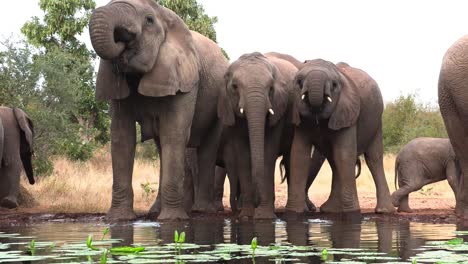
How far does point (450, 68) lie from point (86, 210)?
19.3ft

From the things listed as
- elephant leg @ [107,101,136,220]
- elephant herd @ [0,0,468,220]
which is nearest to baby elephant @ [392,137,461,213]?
elephant herd @ [0,0,468,220]

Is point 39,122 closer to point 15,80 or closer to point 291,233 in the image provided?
point 15,80

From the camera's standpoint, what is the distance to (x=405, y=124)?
1519 inches

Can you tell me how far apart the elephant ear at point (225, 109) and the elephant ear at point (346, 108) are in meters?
1.35

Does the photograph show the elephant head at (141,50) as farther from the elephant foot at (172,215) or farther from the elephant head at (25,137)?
the elephant head at (25,137)

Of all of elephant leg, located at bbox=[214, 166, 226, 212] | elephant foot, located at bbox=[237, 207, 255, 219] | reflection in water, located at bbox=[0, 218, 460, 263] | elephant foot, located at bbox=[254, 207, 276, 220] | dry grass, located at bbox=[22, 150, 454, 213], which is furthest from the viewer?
elephant leg, located at bbox=[214, 166, 226, 212]

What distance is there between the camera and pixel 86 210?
1445cm

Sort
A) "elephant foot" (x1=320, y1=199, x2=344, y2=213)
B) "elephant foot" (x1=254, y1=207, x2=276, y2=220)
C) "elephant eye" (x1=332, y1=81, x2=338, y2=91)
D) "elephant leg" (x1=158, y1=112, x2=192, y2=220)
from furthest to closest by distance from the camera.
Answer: "elephant foot" (x1=320, y1=199, x2=344, y2=213) → "elephant eye" (x1=332, y1=81, x2=338, y2=91) → "elephant foot" (x1=254, y1=207, x2=276, y2=220) → "elephant leg" (x1=158, y1=112, x2=192, y2=220)

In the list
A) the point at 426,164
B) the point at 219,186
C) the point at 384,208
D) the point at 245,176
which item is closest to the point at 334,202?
the point at 384,208

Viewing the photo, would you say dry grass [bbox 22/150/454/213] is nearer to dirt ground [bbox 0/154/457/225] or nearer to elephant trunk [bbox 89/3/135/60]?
dirt ground [bbox 0/154/457/225]

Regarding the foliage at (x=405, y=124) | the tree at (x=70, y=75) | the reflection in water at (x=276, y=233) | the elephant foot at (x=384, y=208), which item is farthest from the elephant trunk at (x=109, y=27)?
the foliage at (x=405, y=124)

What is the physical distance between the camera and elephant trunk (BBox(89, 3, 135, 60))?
430 inches

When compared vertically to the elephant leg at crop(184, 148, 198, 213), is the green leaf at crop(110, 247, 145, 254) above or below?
below

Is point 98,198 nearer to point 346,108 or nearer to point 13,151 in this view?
point 13,151
